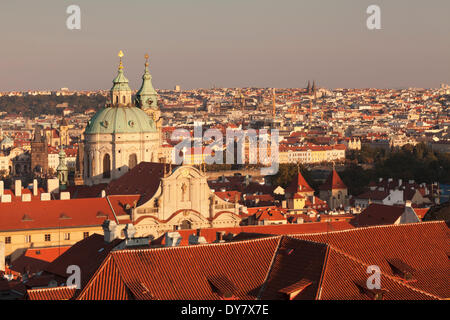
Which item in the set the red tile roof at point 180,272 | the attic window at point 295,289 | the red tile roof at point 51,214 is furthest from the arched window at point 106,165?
the attic window at point 295,289

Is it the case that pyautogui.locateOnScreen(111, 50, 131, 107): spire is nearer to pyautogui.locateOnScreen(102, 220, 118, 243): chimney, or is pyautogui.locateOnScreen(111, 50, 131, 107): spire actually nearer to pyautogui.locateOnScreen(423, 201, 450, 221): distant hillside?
pyautogui.locateOnScreen(423, 201, 450, 221): distant hillside

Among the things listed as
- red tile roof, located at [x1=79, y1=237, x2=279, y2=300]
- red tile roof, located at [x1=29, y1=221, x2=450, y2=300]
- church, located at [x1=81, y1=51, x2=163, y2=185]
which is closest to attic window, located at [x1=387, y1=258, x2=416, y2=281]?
red tile roof, located at [x1=29, y1=221, x2=450, y2=300]

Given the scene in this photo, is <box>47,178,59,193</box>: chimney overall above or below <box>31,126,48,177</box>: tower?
above

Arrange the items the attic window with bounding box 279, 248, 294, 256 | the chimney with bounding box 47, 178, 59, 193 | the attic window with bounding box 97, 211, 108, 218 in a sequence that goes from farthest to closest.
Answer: the chimney with bounding box 47, 178, 59, 193
the attic window with bounding box 97, 211, 108, 218
the attic window with bounding box 279, 248, 294, 256

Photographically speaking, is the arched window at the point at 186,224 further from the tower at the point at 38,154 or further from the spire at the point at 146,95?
the tower at the point at 38,154

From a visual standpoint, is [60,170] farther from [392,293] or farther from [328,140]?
[328,140]
